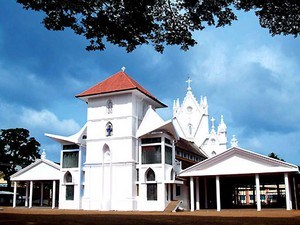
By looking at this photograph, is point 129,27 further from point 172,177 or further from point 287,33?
point 172,177

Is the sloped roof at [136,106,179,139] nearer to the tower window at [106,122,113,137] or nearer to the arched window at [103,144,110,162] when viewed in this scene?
the tower window at [106,122,113,137]

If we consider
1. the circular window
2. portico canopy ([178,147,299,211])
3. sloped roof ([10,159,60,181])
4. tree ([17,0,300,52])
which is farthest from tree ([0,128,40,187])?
tree ([17,0,300,52])

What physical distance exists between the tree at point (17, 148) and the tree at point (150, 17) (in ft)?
149

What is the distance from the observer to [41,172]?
36.8 metres

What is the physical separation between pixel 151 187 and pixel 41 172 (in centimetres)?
1213

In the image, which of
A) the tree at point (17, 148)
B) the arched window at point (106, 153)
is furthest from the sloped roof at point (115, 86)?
the tree at point (17, 148)

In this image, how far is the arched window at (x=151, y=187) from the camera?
30.3 meters

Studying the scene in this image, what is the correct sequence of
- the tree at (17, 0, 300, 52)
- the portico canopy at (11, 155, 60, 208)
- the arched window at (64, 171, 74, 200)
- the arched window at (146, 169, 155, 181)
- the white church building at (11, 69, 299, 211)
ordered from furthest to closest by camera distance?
1. the portico canopy at (11, 155, 60, 208)
2. the arched window at (64, 171, 74, 200)
3. the arched window at (146, 169, 155, 181)
4. the white church building at (11, 69, 299, 211)
5. the tree at (17, 0, 300, 52)

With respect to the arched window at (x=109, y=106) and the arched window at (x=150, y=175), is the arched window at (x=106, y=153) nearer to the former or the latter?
the arched window at (x=109, y=106)

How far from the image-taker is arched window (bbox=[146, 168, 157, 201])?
3033 cm

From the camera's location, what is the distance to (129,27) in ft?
38.2

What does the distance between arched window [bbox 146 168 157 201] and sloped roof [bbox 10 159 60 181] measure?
A: 31.0 ft

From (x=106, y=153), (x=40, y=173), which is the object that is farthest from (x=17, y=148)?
(x=106, y=153)

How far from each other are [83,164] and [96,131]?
10.8ft
